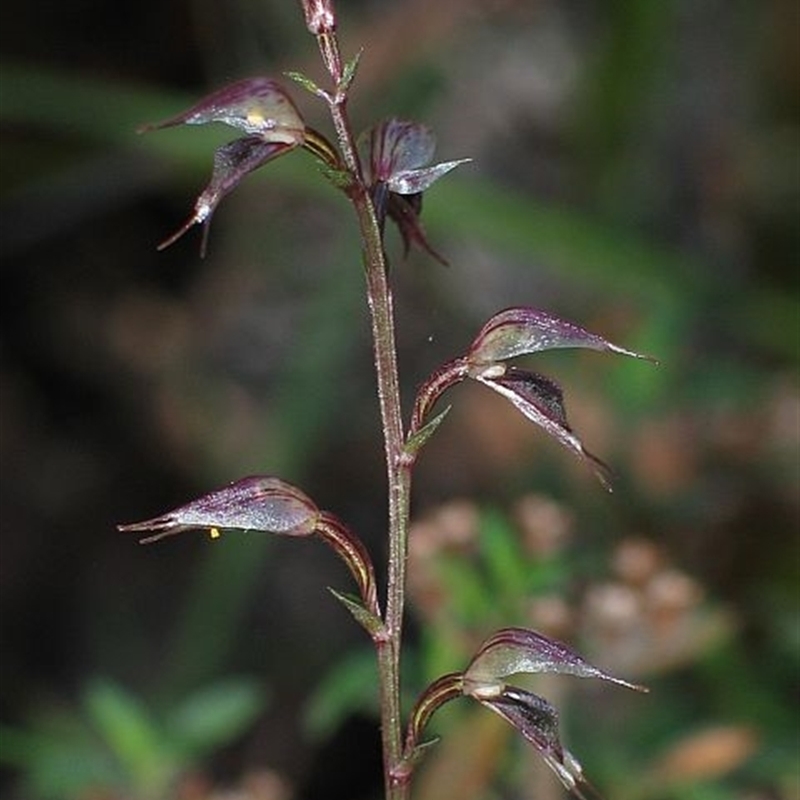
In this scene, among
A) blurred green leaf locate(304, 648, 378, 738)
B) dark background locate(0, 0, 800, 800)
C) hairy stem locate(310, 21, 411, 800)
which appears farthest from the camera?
dark background locate(0, 0, 800, 800)

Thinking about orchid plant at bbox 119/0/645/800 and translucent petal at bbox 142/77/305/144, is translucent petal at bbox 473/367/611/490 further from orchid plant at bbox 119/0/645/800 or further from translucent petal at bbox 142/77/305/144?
translucent petal at bbox 142/77/305/144

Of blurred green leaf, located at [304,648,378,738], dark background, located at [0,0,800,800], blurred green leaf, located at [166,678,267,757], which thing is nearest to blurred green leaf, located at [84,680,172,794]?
blurred green leaf, located at [166,678,267,757]

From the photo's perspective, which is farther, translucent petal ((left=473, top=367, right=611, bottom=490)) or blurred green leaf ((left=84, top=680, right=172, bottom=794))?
blurred green leaf ((left=84, top=680, right=172, bottom=794))

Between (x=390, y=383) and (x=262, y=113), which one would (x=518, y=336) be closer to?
(x=390, y=383)

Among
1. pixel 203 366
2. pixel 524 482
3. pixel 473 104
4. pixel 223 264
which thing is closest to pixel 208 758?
pixel 524 482

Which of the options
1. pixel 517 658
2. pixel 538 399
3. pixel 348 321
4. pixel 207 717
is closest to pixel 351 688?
pixel 207 717

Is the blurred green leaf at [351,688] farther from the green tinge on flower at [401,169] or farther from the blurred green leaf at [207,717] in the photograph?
the green tinge on flower at [401,169]
